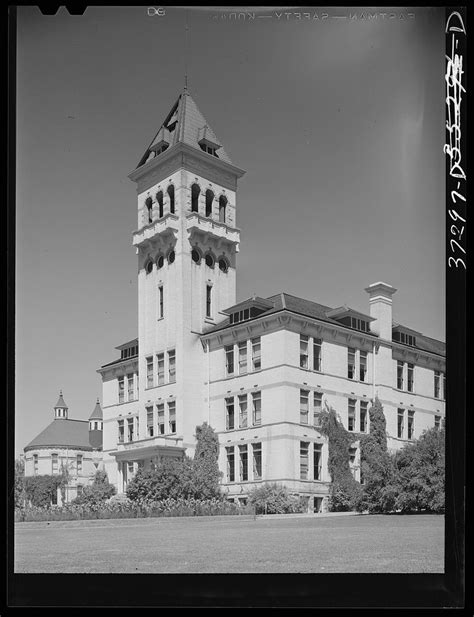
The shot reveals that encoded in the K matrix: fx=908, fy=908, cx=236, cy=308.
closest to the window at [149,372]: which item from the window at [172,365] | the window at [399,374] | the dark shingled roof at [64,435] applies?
the window at [172,365]

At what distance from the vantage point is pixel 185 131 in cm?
1161

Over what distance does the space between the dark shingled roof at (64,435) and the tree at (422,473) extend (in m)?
4.28

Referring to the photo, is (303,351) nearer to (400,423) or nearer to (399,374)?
(399,374)

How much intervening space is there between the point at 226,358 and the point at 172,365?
79 centimetres

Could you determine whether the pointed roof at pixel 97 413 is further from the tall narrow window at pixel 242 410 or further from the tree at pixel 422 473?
the tree at pixel 422 473

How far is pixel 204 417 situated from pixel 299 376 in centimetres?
148

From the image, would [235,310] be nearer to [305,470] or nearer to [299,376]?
[299,376]

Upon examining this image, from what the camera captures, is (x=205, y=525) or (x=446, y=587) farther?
(x=205, y=525)

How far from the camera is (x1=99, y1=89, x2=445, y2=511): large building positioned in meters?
12.1

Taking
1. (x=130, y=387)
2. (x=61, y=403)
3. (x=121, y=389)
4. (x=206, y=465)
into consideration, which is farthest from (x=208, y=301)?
(x=61, y=403)

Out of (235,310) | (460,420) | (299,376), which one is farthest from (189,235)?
(460,420)

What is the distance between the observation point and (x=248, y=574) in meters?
10.3

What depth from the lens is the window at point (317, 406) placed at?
12367 mm
